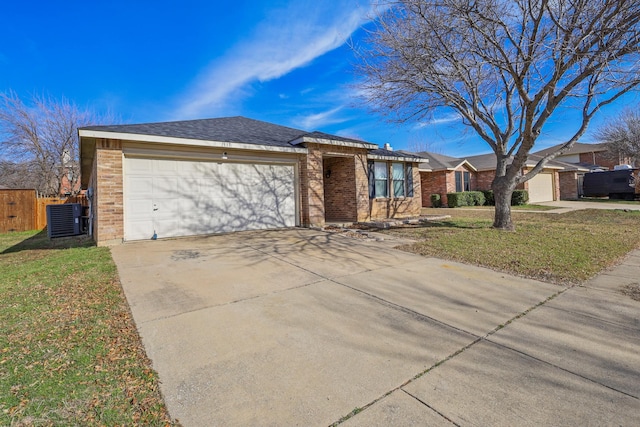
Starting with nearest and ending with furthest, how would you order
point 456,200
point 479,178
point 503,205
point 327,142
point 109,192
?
1. point 109,192
2. point 503,205
3. point 327,142
4. point 456,200
5. point 479,178

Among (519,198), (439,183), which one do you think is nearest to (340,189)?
(439,183)

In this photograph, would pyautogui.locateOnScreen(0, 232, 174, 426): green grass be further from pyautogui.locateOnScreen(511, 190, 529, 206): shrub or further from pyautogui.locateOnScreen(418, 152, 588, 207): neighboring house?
pyautogui.locateOnScreen(511, 190, 529, 206): shrub

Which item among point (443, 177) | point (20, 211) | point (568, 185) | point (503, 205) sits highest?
point (443, 177)

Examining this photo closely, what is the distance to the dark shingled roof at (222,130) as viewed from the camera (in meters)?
7.95

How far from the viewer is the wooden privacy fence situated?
13648 millimetres

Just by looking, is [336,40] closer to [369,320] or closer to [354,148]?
[354,148]

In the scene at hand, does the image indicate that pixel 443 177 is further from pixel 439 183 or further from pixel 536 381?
pixel 536 381

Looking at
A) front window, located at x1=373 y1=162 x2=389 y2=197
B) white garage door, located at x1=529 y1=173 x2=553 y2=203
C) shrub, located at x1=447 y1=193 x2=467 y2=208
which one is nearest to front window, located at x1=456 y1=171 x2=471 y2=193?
shrub, located at x1=447 y1=193 x2=467 y2=208

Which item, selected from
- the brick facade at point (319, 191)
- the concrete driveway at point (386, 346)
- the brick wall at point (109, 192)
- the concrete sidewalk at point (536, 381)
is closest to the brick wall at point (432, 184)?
the brick facade at point (319, 191)

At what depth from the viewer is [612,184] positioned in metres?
24.1

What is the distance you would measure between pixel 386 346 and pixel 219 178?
7.66 meters

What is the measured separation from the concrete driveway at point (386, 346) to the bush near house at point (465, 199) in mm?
14943

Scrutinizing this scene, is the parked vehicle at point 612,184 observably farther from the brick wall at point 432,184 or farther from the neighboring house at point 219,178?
the neighboring house at point 219,178

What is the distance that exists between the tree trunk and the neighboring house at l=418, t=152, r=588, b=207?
10.9 metres
